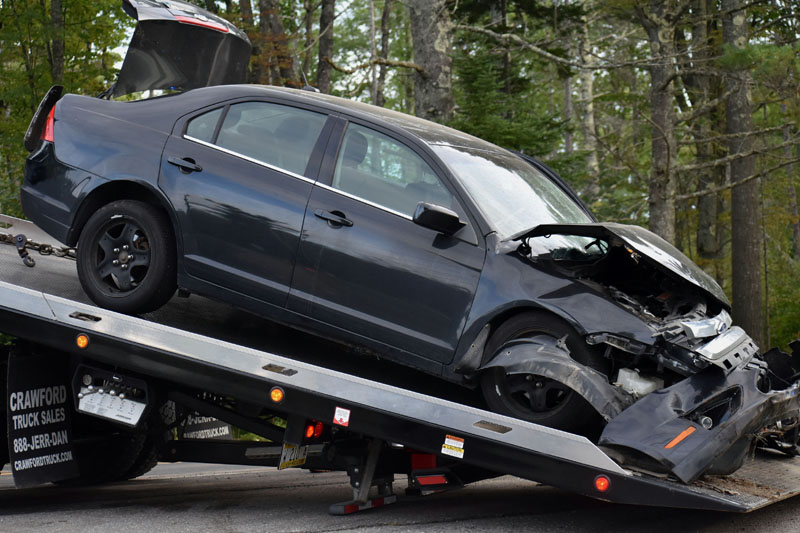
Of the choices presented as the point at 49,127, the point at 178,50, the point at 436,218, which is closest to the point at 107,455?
the point at 49,127

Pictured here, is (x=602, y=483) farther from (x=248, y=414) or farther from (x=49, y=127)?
(x=49, y=127)

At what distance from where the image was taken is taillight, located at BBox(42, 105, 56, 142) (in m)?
5.80

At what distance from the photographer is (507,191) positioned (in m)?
5.14

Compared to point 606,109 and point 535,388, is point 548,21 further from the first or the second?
point 535,388

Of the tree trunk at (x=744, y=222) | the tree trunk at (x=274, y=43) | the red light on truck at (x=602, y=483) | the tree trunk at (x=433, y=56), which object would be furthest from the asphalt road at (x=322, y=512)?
the tree trunk at (x=274, y=43)

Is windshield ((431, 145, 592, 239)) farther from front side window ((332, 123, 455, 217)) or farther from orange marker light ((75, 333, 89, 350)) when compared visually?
orange marker light ((75, 333, 89, 350))

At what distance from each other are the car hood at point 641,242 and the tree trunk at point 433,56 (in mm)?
6978

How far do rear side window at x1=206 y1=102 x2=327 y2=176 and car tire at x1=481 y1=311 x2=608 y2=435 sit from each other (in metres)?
1.59

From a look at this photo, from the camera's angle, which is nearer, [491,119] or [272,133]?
[272,133]

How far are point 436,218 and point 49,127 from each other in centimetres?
291

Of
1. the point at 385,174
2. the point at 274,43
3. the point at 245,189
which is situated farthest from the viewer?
the point at 274,43

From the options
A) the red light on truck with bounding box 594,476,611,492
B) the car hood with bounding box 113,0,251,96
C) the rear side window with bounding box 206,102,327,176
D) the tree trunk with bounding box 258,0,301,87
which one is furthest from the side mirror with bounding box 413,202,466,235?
the tree trunk with bounding box 258,0,301,87

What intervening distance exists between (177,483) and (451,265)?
3.95 metres

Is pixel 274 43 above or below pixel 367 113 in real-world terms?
above
